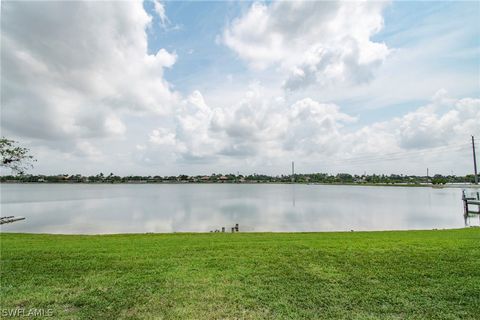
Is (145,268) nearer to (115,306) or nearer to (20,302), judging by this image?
(115,306)

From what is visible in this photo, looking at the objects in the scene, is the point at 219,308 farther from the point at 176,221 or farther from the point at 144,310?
the point at 176,221

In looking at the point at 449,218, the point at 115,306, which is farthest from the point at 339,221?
the point at 115,306

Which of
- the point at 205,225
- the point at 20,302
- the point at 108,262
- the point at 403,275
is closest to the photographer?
the point at 20,302

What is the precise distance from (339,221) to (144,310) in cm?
2208

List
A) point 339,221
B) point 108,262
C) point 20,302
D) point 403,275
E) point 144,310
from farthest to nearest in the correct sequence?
1. point 339,221
2. point 108,262
3. point 403,275
4. point 20,302
5. point 144,310

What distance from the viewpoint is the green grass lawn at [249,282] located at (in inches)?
166

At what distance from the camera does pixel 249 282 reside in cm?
525

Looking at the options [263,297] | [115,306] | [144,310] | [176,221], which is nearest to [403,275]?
[263,297]

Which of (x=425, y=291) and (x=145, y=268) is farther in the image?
(x=145, y=268)

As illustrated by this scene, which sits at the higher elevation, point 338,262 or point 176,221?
point 338,262

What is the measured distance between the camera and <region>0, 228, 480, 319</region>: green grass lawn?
166 inches

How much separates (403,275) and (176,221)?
20.9m

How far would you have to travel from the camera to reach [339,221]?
23.8 meters

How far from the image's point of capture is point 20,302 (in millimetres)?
4500
